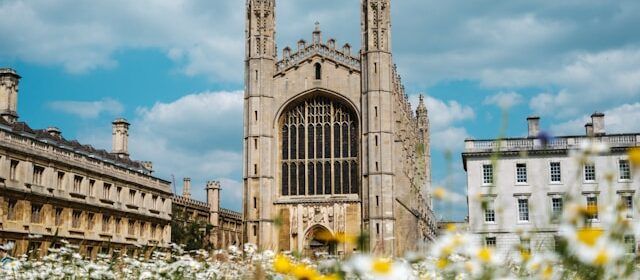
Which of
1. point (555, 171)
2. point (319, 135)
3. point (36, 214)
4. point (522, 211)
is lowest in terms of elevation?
point (36, 214)

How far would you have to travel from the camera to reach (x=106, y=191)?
48625 millimetres

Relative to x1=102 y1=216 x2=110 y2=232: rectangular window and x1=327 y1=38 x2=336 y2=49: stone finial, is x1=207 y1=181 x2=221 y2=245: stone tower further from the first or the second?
x1=327 y1=38 x2=336 y2=49: stone finial

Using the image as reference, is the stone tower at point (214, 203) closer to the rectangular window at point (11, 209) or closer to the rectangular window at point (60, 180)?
the rectangular window at point (60, 180)

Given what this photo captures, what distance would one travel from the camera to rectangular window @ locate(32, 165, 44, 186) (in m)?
40.4

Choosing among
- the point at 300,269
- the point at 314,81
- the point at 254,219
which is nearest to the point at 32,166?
the point at 254,219

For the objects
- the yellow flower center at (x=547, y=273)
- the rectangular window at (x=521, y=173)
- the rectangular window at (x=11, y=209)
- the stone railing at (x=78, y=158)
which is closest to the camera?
the yellow flower center at (x=547, y=273)

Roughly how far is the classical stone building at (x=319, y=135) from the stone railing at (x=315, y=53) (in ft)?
0.22

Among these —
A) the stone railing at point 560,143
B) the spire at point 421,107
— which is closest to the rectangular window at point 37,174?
the stone railing at point 560,143

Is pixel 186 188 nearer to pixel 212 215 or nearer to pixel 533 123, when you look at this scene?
pixel 212 215

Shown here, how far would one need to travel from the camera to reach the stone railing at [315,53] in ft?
178

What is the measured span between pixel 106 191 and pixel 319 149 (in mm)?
14085

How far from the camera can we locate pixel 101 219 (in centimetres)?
4709

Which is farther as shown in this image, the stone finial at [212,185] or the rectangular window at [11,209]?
the stone finial at [212,185]

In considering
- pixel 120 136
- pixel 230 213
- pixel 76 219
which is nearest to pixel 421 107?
pixel 230 213
